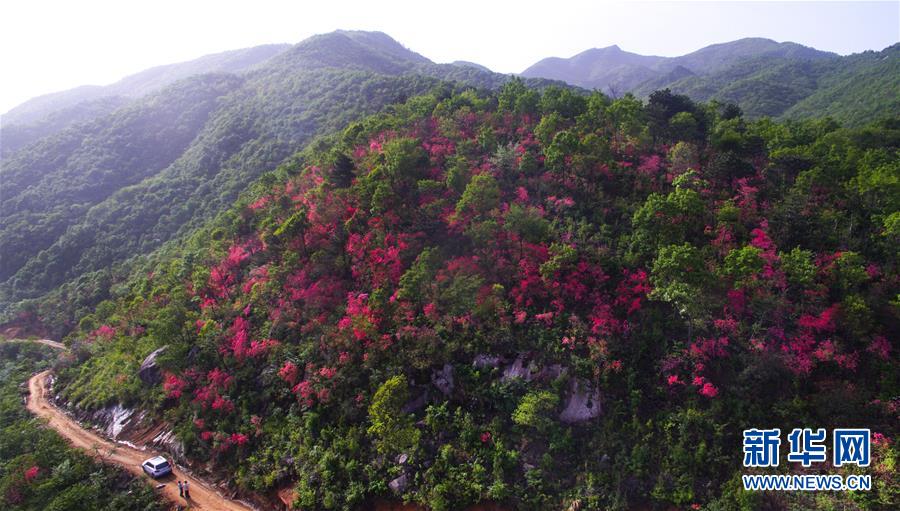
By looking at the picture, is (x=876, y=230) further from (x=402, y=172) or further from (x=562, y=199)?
(x=402, y=172)

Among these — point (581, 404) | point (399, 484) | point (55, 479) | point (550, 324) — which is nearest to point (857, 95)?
point (550, 324)

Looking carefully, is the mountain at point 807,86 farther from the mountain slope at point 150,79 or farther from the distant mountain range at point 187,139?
the mountain slope at point 150,79

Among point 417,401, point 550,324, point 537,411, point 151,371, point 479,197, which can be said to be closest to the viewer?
point 537,411

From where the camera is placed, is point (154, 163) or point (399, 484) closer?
point (399, 484)

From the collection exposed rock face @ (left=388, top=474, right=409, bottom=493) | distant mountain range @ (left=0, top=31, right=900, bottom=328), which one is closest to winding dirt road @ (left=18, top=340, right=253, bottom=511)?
exposed rock face @ (left=388, top=474, right=409, bottom=493)

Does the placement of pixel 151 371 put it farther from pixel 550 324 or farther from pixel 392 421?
Result: pixel 550 324
